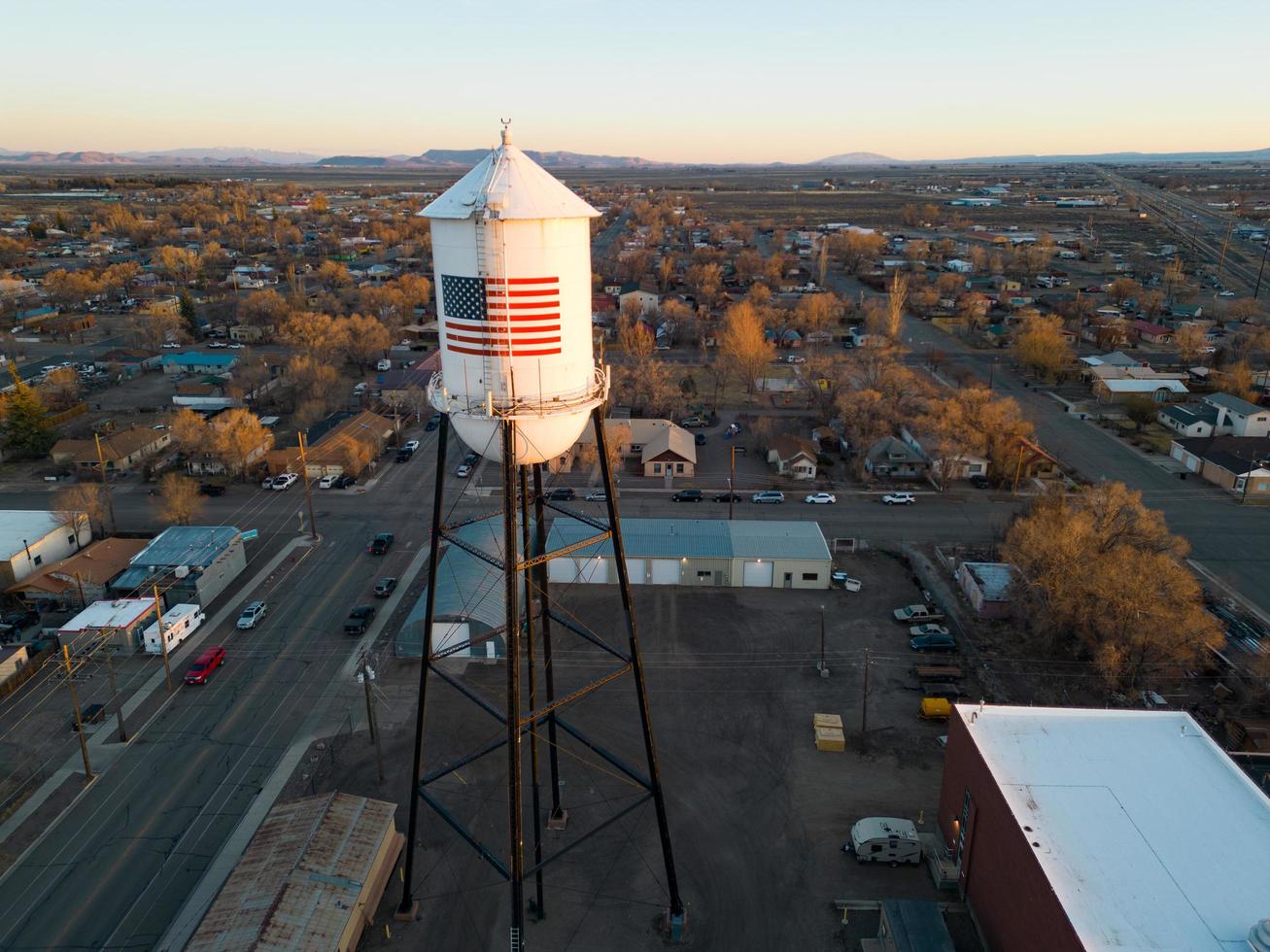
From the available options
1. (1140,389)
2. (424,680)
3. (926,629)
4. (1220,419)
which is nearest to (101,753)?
(424,680)

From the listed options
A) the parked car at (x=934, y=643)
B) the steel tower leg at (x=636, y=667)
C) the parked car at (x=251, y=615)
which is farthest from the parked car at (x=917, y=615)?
the parked car at (x=251, y=615)

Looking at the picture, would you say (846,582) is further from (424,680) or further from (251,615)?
(251,615)

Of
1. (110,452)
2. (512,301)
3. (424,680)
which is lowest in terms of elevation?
(110,452)

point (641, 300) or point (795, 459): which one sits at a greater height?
point (641, 300)

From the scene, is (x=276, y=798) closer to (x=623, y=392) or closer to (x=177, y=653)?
(x=177, y=653)

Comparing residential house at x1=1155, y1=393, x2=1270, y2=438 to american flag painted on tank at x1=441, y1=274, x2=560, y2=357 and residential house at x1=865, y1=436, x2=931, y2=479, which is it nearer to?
residential house at x1=865, y1=436, x2=931, y2=479

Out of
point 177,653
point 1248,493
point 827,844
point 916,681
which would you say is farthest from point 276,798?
point 1248,493
